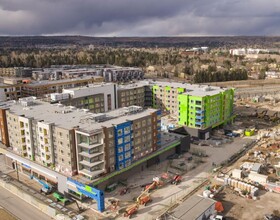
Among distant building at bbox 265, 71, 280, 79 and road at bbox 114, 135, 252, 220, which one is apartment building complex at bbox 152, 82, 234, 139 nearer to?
road at bbox 114, 135, 252, 220

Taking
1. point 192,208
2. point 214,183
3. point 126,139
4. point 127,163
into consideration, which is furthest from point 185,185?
point 126,139

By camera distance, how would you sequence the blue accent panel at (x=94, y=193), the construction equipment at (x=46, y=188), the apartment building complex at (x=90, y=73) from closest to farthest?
the blue accent panel at (x=94, y=193) < the construction equipment at (x=46, y=188) < the apartment building complex at (x=90, y=73)

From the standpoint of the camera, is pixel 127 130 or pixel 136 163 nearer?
pixel 127 130

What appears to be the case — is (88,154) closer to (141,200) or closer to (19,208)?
(141,200)

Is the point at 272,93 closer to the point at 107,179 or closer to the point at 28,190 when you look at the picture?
the point at 107,179

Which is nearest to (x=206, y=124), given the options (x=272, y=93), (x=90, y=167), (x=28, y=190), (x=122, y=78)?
(x=90, y=167)

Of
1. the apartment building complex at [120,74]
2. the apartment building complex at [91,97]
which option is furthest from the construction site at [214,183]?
the apartment building complex at [120,74]

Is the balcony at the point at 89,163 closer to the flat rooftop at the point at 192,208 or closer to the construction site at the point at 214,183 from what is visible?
the construction site at the point at 214,183

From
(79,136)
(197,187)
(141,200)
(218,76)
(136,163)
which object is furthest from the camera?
(218,76)

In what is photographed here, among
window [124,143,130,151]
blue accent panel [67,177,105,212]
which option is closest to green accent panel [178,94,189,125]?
window [124,143,130,151]
